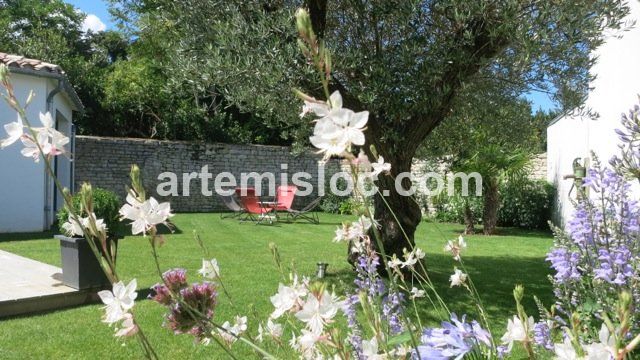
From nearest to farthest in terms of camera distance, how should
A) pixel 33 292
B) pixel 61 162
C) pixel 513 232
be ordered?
pixel 33 292
pixel 61 162
pixel 513 232

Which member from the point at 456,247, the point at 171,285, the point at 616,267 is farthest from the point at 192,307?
the point at 616,267

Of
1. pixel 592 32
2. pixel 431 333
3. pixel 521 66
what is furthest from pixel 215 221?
pixel 431 333

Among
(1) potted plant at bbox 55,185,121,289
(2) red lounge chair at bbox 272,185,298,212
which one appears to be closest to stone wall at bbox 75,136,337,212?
(2) red lounge chair at bbox 272,185,298,212

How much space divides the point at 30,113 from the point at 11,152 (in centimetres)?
91

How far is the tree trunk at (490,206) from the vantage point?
11.6 m

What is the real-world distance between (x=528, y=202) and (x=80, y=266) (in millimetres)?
11119

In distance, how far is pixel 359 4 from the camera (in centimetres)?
475

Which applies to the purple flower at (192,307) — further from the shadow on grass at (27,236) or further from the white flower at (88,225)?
the shadow on grass at (27,236)

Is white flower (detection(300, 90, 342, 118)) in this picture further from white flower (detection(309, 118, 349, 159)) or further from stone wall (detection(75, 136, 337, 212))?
stone wall (detection(75, 136, 337, 212))

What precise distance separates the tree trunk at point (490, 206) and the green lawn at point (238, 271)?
470 millimetres

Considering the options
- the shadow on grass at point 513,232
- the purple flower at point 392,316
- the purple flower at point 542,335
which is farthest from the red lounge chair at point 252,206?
the purple flower at point 542,335

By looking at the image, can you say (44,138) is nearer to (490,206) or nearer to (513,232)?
(490,206)

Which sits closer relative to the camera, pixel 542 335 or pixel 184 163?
pixel 542 335

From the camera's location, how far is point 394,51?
459 centimetres
